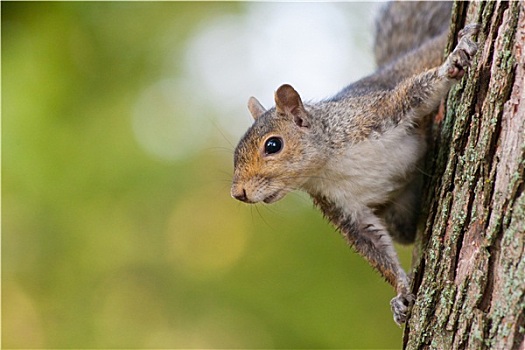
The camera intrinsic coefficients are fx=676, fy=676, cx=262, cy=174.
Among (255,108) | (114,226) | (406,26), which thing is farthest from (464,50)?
(114,226)

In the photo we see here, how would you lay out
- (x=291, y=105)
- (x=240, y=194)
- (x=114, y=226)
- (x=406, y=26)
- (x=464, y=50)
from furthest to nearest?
(x=114, y=226) < (x=406, y=26) < (x=291, y=105) < (x=240, y=194) < (x=464, y=50)

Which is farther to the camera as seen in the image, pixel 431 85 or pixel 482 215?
pixel 431 85

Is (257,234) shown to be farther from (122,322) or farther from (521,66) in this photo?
(521,66)

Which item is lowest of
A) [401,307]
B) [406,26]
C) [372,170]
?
[401,307]

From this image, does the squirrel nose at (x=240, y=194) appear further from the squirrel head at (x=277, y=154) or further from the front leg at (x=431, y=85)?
the front leg at (x=431, y=85)

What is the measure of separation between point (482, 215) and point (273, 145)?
3.57 feet

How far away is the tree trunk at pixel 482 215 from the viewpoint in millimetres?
1763

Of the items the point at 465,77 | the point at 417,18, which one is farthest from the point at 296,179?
the point at 417,18

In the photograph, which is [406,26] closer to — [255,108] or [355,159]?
[255,108]

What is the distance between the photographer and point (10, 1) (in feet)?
18.9

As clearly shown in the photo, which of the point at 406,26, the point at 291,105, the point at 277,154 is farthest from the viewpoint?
the point at 406,26

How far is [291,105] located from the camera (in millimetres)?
2887

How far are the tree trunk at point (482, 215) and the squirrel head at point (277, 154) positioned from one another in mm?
658

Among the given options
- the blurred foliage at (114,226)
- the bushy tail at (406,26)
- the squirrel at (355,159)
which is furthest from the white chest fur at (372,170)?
the blurred foliage at (114,226)
